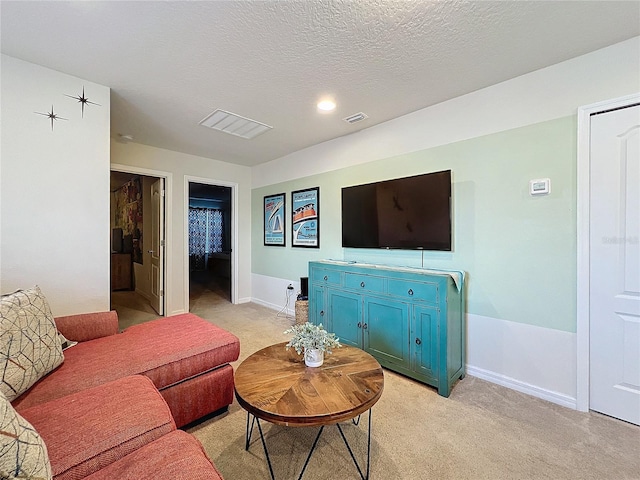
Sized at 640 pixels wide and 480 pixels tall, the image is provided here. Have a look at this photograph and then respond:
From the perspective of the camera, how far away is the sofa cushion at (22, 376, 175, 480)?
0.93 meters

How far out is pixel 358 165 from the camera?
3309 millimetres

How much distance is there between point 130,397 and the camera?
1226 mm

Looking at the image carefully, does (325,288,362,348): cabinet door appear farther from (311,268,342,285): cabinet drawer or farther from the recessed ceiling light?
the recessed ceiling light

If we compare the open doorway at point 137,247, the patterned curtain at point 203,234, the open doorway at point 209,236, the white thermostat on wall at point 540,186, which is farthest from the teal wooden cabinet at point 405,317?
the patterned curtain at point 203,234

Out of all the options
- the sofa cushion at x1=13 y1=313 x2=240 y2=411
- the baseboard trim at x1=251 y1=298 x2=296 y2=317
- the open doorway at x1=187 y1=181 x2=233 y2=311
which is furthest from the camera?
the open doorway at x1=187 y1=181 x2=233 y2=311

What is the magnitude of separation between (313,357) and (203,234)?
7677mm

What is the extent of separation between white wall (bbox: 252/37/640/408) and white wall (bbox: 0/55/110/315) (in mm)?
2808

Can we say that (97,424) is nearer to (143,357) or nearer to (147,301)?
(143,357)

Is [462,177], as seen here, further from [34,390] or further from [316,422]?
[34,390]

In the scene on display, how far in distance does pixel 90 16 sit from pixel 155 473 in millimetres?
2345

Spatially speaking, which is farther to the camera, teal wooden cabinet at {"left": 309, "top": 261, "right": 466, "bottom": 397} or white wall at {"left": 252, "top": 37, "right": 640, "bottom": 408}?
teal wooden cabinet at {"left": 309, "top": 261, "right": 466, "bottom": 397}

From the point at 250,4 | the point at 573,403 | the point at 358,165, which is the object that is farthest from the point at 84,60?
the point at 573,403

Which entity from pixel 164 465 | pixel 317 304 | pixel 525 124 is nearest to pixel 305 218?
pixel 317 304

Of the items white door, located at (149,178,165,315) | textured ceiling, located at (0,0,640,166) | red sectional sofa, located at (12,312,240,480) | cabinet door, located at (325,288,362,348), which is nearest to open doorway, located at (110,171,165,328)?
white door, located at (149,178,165,315)
